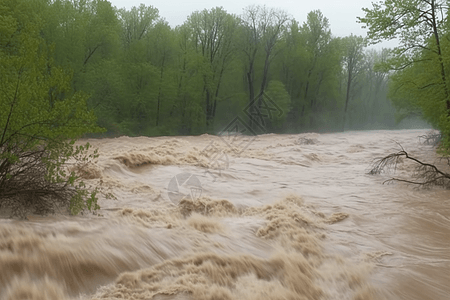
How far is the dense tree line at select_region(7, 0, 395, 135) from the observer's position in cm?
2191

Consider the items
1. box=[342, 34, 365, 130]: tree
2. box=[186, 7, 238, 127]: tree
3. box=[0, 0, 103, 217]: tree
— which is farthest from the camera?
box=[342, 34, 365, 130]: tree

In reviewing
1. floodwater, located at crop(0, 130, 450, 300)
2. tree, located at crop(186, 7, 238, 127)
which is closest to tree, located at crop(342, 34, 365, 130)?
tree, located at crop(186, 7, 238, 127)

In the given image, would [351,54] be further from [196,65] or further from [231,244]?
[231,244]

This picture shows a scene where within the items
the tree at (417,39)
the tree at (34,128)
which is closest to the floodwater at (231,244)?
the tree at (34,128)

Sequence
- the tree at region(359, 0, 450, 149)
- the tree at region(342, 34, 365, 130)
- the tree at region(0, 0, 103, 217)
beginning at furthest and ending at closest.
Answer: the tree at region(342, 34, 365, 130)
the tree at region(359, 0, 450, 149)
the tree at region(0, 0, 103, 217)

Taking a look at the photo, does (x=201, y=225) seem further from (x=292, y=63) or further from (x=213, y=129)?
(x=292, y=63)

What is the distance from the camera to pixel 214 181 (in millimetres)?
9539

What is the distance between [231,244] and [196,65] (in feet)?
83.6

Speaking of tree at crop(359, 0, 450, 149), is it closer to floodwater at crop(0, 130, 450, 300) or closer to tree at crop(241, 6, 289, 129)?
floodwater at crop(0, 130, 450, 300)

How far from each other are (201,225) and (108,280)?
2.18 m

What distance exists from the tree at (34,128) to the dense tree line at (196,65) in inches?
479

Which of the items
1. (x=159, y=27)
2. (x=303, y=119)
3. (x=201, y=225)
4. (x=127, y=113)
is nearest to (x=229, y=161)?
(x=201, y=225)

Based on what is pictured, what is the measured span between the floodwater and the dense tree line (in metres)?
12.3

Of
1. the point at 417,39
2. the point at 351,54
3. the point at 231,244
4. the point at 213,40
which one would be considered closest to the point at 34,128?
the point at 231,244
